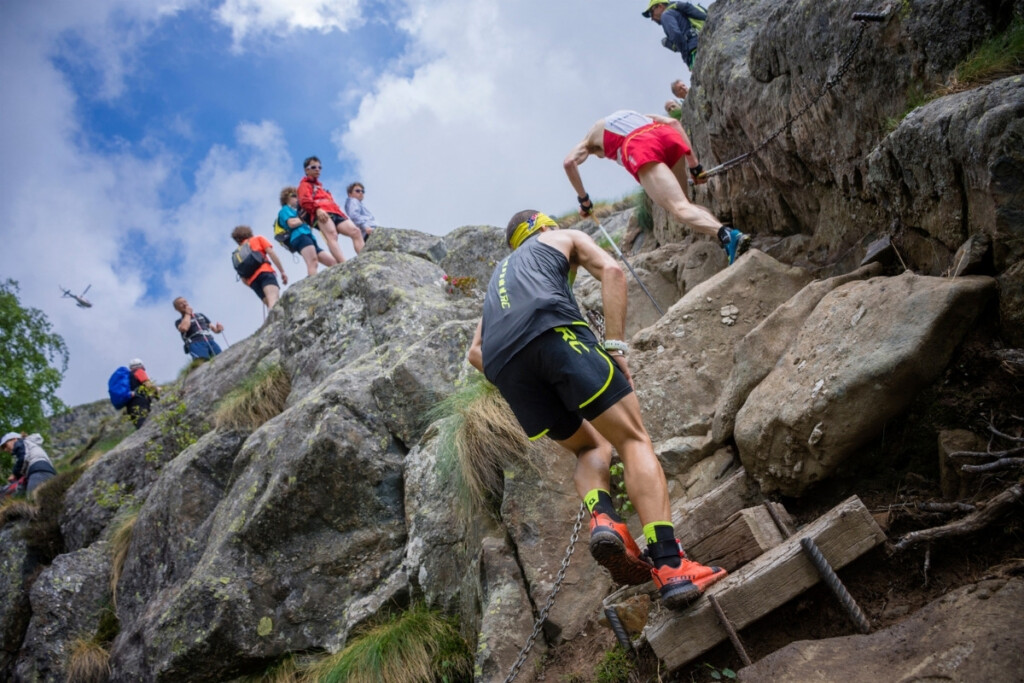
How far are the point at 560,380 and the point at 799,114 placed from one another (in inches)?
164

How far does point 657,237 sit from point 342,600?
20.1 ft

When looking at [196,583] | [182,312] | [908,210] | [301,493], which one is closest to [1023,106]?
[908,210]

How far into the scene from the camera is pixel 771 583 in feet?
11.2

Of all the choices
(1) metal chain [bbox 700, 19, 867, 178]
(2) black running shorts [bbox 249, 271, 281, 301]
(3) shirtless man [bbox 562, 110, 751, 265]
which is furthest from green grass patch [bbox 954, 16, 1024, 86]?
(2) black running shorts [bbox 249, 271, 281, 301]

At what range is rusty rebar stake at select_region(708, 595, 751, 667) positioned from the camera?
333 centimetres

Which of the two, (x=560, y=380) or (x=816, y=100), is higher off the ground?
(x=816, y=100)

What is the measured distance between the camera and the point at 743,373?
490 cm

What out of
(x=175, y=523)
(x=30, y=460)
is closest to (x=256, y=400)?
(x=175, y=523)

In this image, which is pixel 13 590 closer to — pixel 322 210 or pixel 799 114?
pixel 322 210

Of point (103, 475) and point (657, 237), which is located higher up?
A: point (103, 475)

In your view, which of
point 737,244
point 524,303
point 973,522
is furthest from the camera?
point 737,244

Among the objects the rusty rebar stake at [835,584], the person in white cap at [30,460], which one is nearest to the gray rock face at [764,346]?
the rusty rebar stake at [835,584]

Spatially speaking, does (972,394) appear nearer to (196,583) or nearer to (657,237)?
(657,237)

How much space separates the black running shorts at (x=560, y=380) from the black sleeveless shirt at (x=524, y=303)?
2.4 inches
